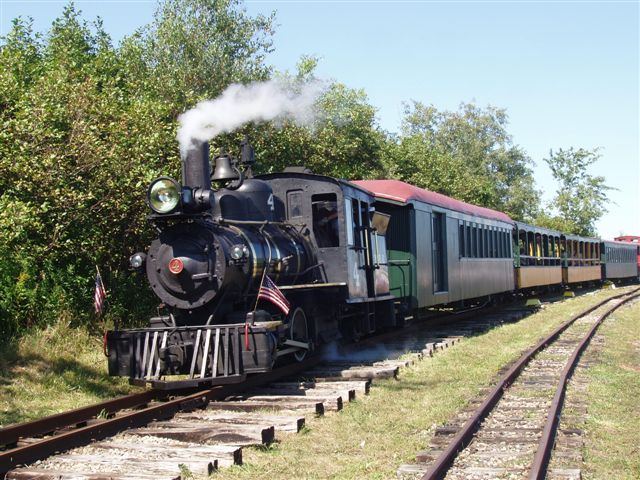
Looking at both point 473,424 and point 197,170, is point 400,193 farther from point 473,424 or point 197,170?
point 473,424

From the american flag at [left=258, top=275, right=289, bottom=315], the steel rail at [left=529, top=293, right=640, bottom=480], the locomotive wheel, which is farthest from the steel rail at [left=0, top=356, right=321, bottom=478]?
the steel rail at [left=529, top=293, right=640, bottom=480]

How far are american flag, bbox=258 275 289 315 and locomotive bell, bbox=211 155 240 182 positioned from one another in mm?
1581

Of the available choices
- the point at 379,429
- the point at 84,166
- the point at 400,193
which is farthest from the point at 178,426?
the point at 400,193

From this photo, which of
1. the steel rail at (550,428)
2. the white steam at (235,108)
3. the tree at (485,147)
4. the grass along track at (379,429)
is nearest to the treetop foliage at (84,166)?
the white steam at (235,108)

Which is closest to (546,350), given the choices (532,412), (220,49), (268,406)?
(532,412)

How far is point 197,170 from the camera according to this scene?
8984 mm

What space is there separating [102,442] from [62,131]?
6.91m

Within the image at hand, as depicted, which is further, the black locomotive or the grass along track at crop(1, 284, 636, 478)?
the black locomotive

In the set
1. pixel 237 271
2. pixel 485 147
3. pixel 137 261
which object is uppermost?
pixel 485 147

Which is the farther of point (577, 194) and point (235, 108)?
point (577, 194)

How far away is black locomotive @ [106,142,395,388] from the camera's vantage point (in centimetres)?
840

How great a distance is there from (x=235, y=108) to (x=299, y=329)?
3.51 m

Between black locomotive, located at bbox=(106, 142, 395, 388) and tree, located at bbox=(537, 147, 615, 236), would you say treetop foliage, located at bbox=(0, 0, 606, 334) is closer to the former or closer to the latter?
black locomotive, located at bbox=(106, 142, 395, 388)

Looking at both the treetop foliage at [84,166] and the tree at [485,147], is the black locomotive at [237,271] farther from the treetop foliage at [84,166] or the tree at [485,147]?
the tree at [485,147]
